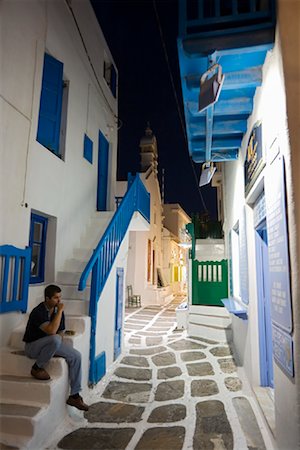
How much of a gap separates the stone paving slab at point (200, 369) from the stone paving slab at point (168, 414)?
1238mm

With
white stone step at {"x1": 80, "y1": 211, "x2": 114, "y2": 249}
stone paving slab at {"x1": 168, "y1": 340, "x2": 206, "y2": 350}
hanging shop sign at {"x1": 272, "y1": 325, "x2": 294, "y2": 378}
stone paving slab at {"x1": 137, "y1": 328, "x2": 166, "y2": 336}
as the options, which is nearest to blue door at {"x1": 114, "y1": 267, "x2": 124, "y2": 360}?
white stone step at {"x1": 80, "y1": 211, "x2": 114, "y2": 249}

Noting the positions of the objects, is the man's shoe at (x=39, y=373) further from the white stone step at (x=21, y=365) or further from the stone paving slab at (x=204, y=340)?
the stone paving slab at (x=204, y=340)

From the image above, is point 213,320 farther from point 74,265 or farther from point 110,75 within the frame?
point 110,75

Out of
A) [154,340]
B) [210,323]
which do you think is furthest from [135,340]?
[210,323]

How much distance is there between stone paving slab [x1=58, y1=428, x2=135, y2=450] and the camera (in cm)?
280

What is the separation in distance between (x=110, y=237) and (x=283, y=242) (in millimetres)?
3211

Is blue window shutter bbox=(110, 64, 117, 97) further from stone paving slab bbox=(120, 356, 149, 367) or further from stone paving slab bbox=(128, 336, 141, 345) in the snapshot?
stone paving slab bbox=(120, 356, 149, 367)

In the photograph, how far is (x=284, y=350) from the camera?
7.55ft

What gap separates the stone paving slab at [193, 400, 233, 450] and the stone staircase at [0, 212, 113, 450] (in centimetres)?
152

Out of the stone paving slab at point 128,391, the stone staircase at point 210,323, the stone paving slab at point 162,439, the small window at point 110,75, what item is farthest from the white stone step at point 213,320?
the small window at point 110,75

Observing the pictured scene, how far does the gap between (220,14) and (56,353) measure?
4132 millimetres

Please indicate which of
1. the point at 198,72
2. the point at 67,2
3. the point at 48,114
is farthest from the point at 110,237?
the point at 67,2

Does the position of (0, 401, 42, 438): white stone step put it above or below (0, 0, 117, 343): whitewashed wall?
below

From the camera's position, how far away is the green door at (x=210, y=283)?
→ 27.2 feet
